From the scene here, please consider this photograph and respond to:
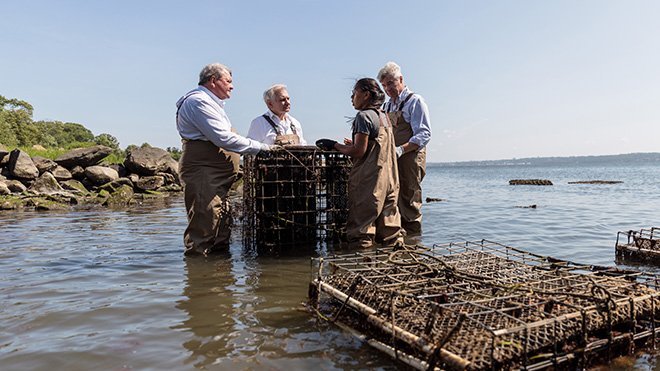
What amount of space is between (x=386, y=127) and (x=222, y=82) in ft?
8.07

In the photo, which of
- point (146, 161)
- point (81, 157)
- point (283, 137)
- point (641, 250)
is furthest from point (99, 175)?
point (641, 250)

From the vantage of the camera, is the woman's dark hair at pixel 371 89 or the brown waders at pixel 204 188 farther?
the brown waders at pixel 204 188

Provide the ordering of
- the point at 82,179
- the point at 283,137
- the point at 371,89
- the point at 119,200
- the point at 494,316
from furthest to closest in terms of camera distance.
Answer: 1. the point at 82,179
2. the point at 119,200
3. the point at 283,137
4. the point at 371,89
5. the point at 494,316

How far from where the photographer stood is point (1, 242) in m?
8.88

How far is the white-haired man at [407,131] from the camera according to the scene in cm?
745

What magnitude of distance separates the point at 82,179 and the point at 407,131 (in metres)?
21.9

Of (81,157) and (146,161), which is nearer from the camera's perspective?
(81,157)

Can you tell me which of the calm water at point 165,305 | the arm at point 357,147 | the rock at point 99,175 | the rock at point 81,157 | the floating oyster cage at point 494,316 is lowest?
the calm water at point 165,305

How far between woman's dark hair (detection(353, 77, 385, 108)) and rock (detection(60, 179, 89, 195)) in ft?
63.9

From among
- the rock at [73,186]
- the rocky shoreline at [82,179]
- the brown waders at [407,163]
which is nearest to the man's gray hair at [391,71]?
the brown waders at [407,163]

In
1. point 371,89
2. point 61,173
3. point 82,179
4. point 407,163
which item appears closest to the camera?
point 371,89

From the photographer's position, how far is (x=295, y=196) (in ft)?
22.2

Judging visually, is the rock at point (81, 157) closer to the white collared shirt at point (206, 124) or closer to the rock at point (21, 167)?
the rock at point (21, 167)

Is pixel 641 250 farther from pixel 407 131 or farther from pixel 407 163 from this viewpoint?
pixel 407 131
